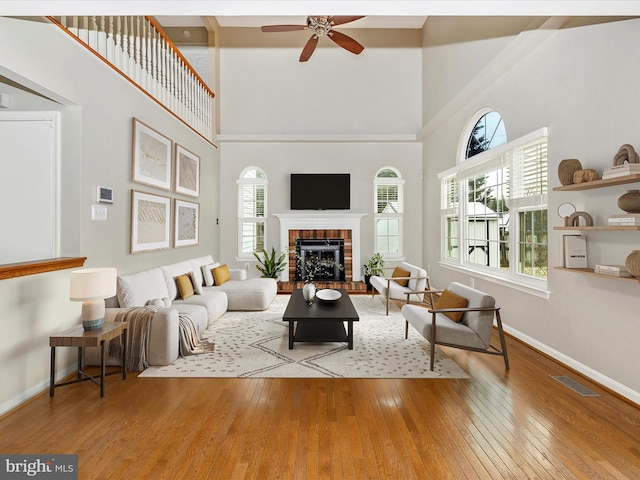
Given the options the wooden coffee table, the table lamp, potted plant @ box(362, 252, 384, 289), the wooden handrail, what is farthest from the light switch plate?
potted plant @ box(362, 252, 384, 289)

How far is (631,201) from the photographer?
2500mm

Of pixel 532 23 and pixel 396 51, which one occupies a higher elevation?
pixel 396 51

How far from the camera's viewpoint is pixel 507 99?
14.1ft

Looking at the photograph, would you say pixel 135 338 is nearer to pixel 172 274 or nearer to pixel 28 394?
pixel 28 394

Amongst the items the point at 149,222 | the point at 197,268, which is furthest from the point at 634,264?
the point at 197,268

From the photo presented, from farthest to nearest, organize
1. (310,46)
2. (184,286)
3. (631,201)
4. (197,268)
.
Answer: (197,268) < (310,46) < (184,286) < (631,201)

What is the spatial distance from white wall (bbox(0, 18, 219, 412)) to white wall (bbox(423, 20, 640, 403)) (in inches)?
168

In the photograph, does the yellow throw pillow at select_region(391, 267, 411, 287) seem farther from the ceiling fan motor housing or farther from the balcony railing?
the balcony railing

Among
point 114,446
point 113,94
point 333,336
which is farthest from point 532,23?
point 114,446

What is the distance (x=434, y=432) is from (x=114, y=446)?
204 cm

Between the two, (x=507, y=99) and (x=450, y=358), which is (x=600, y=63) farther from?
(x=450, y=358)

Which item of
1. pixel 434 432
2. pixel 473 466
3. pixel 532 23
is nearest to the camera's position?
pixel 473 466

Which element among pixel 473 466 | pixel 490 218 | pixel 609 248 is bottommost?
pixel 473 466
